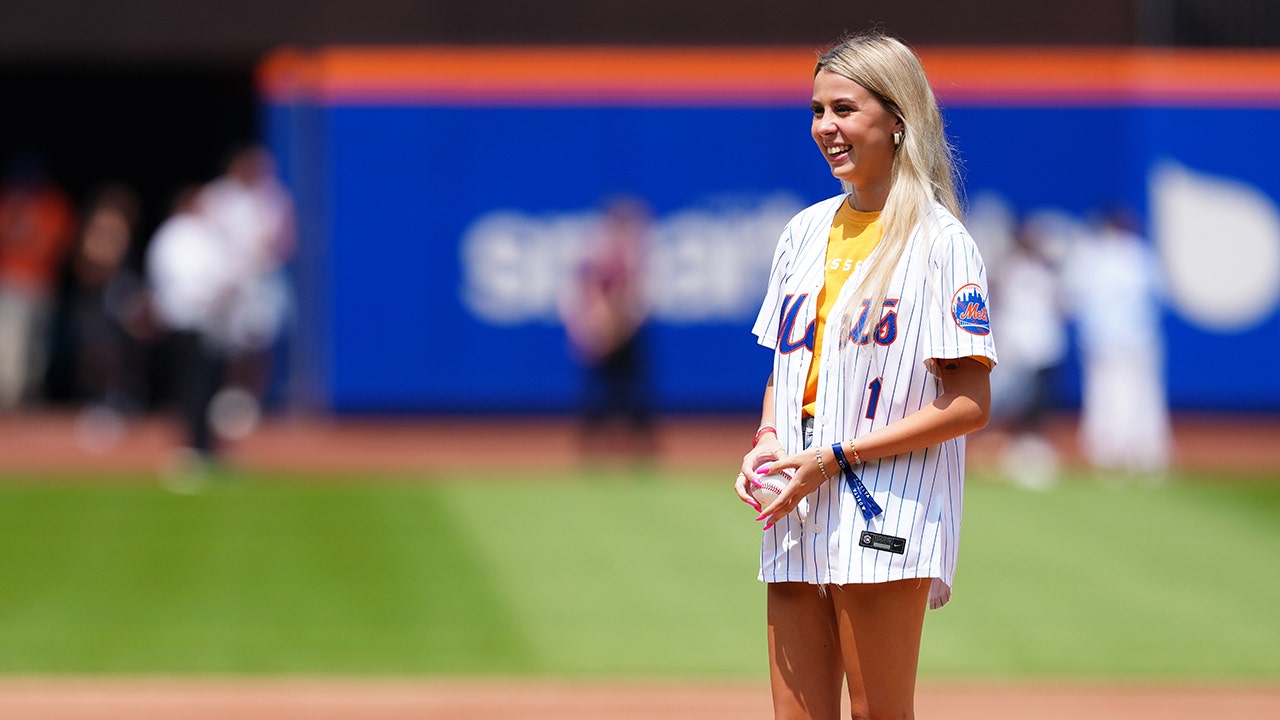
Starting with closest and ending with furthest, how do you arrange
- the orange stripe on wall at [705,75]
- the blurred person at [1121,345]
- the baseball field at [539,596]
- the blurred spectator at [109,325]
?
the baseball field at [539,596] < the blurred person at [1121,345] < the blurred spectator at [109,325] < the orange stripe on wall at [705,75]

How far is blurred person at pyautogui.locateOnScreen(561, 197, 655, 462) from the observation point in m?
15.0

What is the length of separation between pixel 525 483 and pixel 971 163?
286 inches

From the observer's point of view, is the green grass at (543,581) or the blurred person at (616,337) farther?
the blurred person at (616,337)

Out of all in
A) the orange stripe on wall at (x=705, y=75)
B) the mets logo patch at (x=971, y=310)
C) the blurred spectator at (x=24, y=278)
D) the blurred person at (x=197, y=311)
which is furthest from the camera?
the blurred spectator at (x=24, y=278)

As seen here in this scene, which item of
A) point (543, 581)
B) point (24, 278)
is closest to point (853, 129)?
point (543, 581)

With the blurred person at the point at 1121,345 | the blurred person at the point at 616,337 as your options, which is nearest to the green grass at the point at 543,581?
the blurred person at the point at 1121,345

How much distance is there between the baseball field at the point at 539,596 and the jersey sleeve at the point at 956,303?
3670 millimetres

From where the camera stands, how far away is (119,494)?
13414mm

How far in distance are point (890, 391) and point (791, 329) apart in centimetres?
28

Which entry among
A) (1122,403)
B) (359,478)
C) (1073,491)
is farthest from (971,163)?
(359,478)

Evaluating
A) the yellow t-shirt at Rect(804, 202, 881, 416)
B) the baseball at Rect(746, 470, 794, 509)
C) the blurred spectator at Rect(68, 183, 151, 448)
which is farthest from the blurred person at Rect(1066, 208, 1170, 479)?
the baseball at Rect(746, 470, 794, 509)

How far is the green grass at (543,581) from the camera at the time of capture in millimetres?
8562

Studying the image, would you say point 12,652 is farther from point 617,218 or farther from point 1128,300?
point 1128,300

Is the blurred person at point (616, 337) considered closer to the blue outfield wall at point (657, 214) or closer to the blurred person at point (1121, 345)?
the blue outfield wall at point (657, 214)
